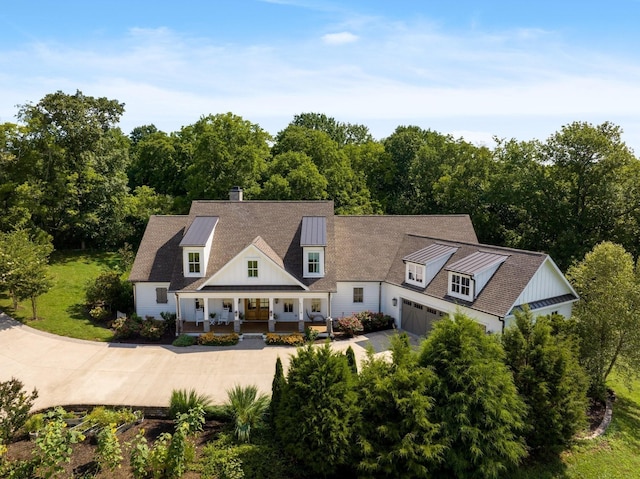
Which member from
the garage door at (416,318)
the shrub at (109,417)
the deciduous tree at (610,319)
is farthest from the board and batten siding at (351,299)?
the shrub at (109,417)

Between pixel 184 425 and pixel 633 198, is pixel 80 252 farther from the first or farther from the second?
pixel 633 198

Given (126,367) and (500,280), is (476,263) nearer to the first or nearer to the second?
(500,280)

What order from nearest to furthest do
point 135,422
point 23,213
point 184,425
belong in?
point 184,425 < point 135,422 < point 23,213

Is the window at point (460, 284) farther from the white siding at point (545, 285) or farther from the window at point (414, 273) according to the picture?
the white siding at point (545, 285)

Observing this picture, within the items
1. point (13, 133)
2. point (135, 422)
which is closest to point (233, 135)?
point (13, 133)

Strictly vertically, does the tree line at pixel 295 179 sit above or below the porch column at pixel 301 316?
above

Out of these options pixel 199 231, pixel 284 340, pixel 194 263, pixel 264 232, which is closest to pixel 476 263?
pixel 284 340
